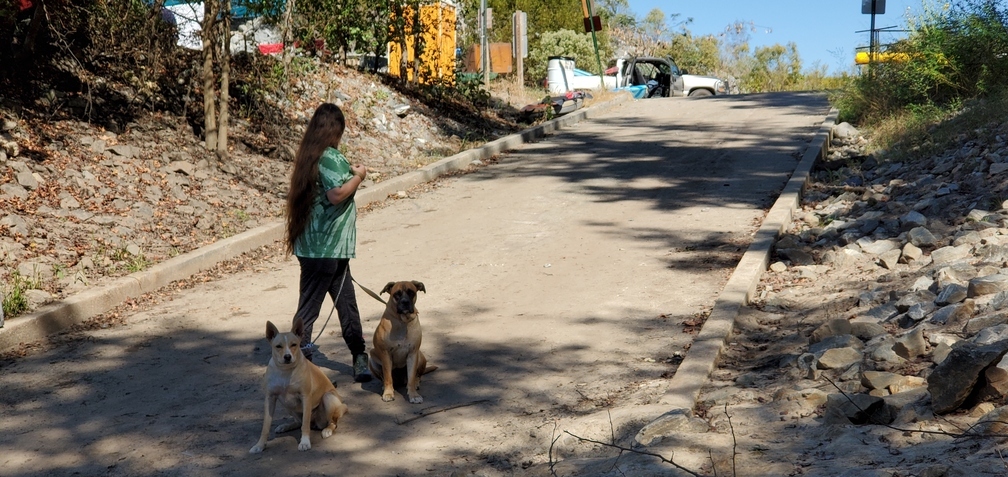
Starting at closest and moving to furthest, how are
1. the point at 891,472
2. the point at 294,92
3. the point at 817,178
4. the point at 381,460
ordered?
the point at 891,472 → the point at 381,460 → the point at 817,178 → the point at 294,92

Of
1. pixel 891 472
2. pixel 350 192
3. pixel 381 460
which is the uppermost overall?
pixel 350 192

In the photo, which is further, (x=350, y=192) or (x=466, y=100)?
(x=466, y=100)

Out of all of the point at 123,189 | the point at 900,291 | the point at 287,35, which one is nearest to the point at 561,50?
the point at 287,35

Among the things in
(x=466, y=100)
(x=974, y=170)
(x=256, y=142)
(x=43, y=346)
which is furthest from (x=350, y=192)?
(x=466, y=100)

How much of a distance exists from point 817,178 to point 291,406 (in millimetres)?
9326

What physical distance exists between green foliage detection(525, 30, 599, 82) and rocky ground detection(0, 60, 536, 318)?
18.8 meters

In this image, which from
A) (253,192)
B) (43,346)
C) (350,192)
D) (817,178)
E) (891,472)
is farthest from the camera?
(817,178)

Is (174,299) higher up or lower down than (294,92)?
lower down

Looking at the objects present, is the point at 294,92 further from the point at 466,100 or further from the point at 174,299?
the point at 174,299

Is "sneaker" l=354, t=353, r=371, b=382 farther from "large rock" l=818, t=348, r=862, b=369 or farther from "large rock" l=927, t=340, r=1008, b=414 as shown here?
"large rock" l=927, t=340, r=1008, b=414

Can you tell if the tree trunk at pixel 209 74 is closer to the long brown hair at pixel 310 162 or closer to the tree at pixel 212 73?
the tree at pixel 212 73

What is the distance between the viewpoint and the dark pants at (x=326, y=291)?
19.2 ft

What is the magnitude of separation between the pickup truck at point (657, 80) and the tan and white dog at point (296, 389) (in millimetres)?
23520

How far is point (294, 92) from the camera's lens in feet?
51.4
